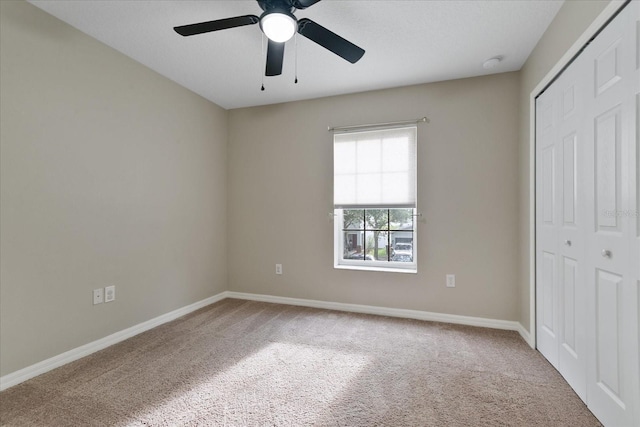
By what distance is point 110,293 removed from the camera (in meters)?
2.54

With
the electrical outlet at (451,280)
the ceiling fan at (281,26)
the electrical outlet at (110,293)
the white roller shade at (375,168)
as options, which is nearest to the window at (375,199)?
the white roller shade at (375,168)

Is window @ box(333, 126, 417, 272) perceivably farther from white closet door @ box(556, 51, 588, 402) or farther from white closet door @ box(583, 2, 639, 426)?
white closet door @ box(583, 2, 639, 426)

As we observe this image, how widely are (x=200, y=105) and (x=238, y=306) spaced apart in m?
2.40

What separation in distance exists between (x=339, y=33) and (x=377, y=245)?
2158 millimetres

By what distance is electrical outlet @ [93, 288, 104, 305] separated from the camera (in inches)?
95.0

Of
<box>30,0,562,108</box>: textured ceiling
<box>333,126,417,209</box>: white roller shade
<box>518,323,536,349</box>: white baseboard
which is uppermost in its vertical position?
<box>30,0,562,108</box>: textured ceiling

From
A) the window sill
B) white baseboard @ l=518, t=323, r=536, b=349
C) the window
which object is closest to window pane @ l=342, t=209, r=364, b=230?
the window

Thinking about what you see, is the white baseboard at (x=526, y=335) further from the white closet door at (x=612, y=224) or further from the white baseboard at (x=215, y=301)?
the white closet door at (x=612, y=224)

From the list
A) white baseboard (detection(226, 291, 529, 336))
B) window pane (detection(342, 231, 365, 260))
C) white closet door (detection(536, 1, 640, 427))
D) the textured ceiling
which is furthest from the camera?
window pane (detection(342, 231, 365, 260))

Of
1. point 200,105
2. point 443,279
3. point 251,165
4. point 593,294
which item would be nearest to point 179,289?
point 251,165

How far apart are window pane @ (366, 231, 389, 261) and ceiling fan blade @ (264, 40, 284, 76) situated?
2.04 meters

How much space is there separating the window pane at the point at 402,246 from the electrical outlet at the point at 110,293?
2703 millimetres

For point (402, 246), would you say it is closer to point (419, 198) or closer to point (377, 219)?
point (377, 219)

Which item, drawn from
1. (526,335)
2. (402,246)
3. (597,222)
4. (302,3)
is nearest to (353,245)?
(402,246)
